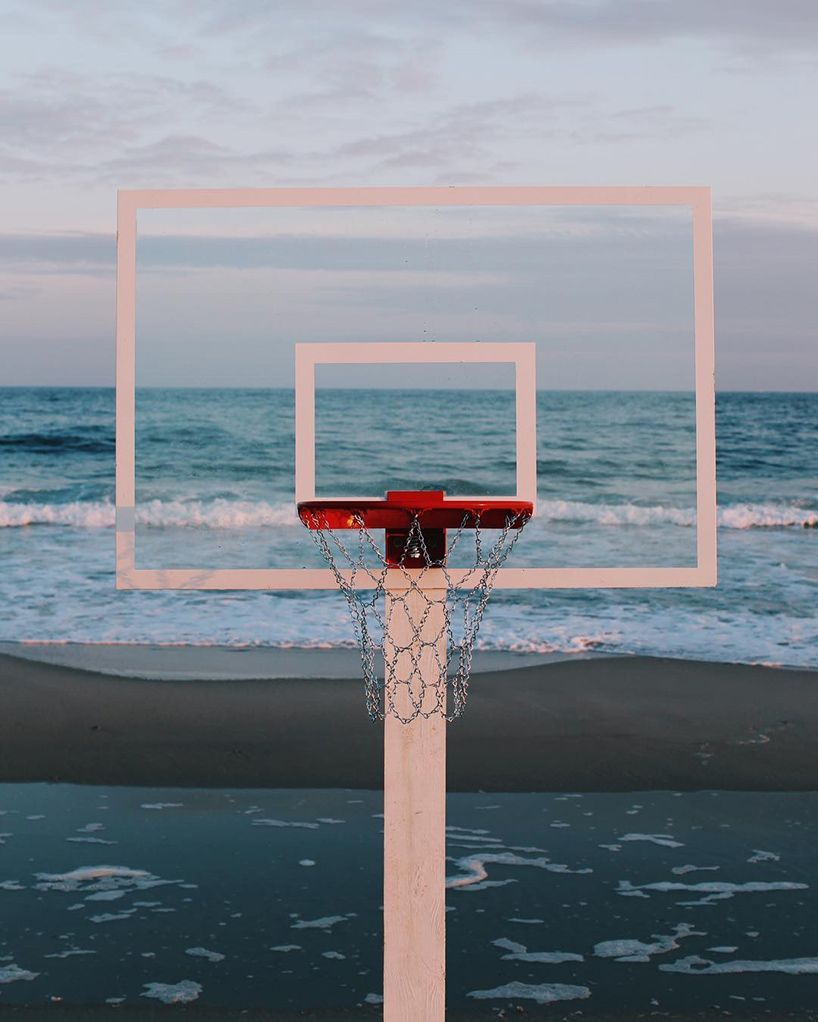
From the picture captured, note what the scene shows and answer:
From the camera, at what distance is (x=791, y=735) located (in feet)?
24.8

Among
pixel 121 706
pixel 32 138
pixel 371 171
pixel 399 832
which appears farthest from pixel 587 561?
pixel 371 171

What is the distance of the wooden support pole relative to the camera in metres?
3.75

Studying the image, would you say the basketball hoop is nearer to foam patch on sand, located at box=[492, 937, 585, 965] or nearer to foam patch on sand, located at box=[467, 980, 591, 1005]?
foam patch on sand, located at box=[467, 980, 591, 1005]

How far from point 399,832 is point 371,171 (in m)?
11.6

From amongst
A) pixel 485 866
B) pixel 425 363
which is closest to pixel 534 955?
pixel 485 866

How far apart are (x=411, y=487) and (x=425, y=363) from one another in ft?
2.07

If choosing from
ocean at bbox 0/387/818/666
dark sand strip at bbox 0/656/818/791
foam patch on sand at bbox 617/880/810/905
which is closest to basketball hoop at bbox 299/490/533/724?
ocean at bbox 0/387/818/666

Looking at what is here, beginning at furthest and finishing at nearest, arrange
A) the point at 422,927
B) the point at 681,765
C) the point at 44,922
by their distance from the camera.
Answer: the point at 681,765 < the point at 44,922 < the point at 422,927

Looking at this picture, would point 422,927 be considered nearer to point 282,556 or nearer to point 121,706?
point 282,556

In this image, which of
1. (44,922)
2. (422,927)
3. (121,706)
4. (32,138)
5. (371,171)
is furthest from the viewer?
(371,171)

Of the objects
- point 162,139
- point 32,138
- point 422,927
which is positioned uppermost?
point 162,139

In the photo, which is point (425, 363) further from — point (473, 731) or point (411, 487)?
point (473, 731)

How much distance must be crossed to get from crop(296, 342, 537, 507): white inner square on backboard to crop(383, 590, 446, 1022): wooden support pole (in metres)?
0.63

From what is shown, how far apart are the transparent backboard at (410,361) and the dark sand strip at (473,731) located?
2410 mm
